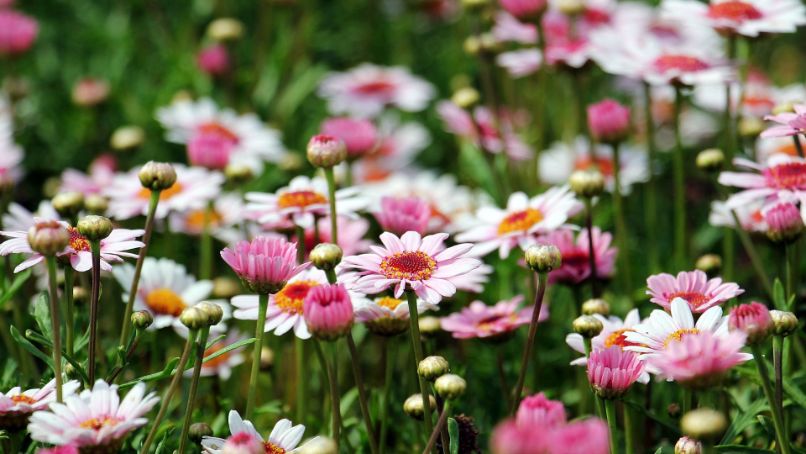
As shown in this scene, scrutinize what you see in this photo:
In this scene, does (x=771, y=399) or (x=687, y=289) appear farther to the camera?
(x=687, y=289)

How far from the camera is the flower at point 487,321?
223cm

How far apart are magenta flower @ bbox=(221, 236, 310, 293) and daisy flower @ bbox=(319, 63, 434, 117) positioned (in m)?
2.05

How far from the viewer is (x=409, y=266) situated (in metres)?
1.91

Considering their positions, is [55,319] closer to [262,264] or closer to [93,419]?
[93,419]

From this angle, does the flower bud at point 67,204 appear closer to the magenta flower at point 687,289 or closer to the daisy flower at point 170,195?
the daisy flower at point 170,195

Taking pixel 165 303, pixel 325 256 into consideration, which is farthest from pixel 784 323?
pixel 165 303

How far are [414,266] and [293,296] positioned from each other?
1.03 feet

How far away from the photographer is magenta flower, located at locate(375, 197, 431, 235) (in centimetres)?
238

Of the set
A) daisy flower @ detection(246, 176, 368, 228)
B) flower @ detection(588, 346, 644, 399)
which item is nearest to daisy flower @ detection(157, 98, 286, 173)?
daisy flower @ detection(246, 176, 368, 228)

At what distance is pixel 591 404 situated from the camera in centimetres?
240

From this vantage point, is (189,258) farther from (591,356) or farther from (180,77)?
(591,356)

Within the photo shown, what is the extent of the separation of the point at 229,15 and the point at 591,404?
313 cm

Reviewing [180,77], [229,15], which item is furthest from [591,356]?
[229,15]

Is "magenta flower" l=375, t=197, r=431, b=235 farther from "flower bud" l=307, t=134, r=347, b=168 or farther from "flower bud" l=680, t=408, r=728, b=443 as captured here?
"flower bud" l=680, t=408, r=728, b=443
